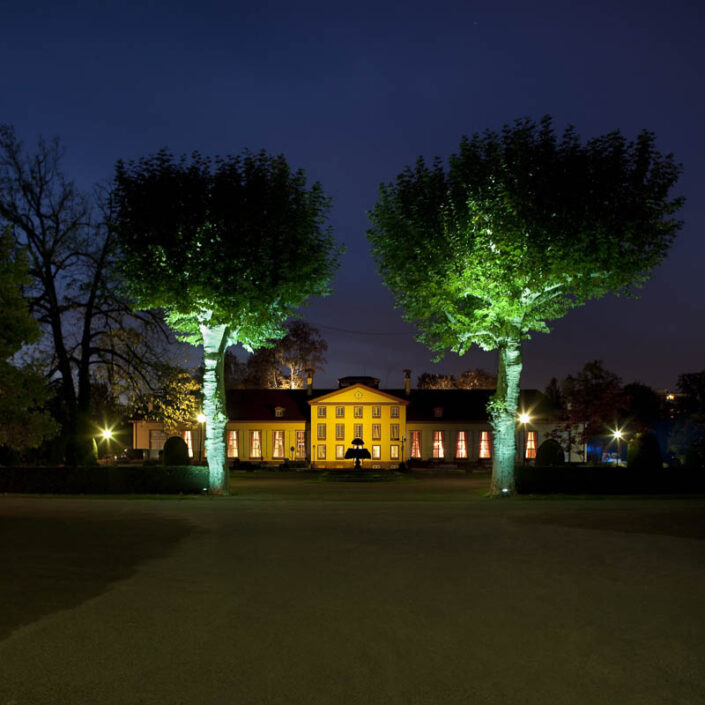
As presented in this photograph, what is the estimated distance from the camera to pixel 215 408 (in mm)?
30453

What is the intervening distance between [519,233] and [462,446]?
43.2 metres

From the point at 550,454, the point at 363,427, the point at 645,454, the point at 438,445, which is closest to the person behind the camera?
the point at 645,454

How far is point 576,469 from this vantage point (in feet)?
105

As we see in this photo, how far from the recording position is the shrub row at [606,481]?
102 feet

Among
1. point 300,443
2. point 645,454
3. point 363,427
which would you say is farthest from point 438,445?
point 645,454

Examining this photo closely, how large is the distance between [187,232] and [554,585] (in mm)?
21701

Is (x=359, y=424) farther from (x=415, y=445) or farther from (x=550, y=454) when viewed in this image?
(x=550, y=454)

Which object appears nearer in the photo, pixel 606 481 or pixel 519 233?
pixel 519 233

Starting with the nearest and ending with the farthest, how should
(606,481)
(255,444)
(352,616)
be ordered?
(352,616) < (606,481) < (255,444)

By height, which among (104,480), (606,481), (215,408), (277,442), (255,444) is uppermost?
(215,408)

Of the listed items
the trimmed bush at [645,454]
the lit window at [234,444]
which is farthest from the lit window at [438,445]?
the trimmed bush at [645,454]

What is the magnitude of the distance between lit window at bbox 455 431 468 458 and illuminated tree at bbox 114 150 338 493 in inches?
1571

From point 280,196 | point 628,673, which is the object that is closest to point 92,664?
point 628,673

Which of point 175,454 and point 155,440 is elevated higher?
point 155,440
